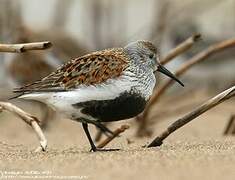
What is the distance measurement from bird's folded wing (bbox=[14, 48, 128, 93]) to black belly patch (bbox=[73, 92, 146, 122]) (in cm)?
12

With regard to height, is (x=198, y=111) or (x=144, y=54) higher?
(x=144, y=54)

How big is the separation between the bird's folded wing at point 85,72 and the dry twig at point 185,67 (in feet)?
3.66

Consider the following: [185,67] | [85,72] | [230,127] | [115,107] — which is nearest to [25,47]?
[85,72]

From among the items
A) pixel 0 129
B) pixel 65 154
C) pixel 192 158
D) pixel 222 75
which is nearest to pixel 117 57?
pixel 65 154

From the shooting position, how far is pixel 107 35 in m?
8.34

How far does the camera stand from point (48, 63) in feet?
24.4

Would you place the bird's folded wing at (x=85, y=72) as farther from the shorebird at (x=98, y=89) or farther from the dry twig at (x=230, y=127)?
the dry twig at (x=230, y=127)

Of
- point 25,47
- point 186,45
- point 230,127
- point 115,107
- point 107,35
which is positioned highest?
point 25,47

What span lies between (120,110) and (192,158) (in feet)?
2.42

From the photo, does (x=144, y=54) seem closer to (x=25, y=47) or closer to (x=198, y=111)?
(x=198, y=111)

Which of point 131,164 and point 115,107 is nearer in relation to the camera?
point 131,164

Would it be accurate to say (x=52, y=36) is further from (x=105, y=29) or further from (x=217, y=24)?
(x=217, y=24)

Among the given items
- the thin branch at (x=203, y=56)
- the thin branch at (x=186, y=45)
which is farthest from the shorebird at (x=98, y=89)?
the thin branch at (x=203, y=56)

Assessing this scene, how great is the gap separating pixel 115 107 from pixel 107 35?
14.5 feet
